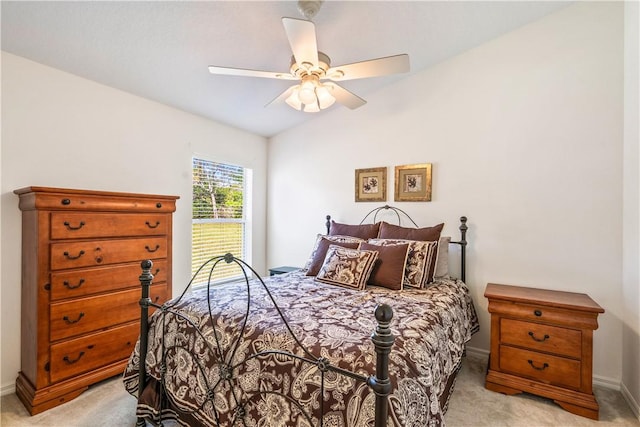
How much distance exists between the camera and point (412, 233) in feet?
8.96

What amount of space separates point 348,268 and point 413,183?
1.30 metres

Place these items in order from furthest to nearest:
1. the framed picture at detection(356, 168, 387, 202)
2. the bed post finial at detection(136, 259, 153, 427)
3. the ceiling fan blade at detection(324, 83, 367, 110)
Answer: the framed picture at detection(356, 168, 387, 202), the ceiling fan blade at detection(324, 83, 367, 110), the bed post finial at detection(136, 259, 153, 427)

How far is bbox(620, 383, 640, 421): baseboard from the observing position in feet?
6.24

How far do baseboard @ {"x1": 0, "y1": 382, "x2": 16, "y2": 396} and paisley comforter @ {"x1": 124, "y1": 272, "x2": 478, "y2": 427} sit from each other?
1025 millimetres

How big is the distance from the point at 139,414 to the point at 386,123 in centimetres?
318

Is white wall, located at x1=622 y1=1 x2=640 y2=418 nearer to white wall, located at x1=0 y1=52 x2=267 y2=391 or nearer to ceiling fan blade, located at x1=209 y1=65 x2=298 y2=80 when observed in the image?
ceiling fan blade, located at x1=209 y1=65 x2=298 y2=80

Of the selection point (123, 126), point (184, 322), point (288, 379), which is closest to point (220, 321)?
point (184, 322)

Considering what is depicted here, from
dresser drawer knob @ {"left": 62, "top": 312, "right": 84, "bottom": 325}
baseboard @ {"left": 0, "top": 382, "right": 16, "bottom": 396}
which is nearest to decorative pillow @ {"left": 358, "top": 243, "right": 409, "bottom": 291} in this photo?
dresser drawer knob @ {"left": 62, "top": 312, "right": 84, "bottom": 325}

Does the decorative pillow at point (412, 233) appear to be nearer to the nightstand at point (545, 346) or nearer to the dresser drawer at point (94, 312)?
the nightstand at point (545, 346)

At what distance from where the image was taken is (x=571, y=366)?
1.95m

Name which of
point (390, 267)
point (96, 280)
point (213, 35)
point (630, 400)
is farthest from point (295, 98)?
point (630, 400)

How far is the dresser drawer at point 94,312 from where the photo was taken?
1.99 meters

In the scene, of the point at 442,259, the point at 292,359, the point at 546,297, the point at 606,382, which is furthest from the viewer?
the point at 442,259

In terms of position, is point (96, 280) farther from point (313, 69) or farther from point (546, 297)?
point (546, 297)
